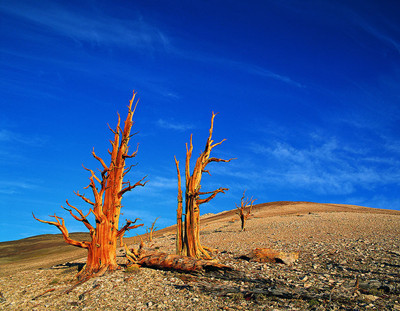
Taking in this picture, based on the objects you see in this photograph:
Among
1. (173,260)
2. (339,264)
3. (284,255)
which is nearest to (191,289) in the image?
(173,260)

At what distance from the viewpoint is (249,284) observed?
1112 centimetres

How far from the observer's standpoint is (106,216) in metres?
14.5

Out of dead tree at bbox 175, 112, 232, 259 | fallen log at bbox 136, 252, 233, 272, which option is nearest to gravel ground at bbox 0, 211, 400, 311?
fallen log at bbox 136, 252, 233, 272

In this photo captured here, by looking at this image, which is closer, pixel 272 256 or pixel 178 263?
pixel 178 263

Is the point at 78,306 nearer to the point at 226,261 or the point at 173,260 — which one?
the point at 173,260

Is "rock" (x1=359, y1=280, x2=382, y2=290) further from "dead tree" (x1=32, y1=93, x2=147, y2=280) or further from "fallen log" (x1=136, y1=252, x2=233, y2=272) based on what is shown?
"dead tree" (x1=32, y1=93, x2=147, y2=280)

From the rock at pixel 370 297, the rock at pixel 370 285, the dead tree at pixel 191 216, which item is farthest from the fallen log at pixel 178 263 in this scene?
the rock at pixel 370 297

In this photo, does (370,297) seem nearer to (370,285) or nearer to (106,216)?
(370,285)

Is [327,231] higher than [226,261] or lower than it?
higher

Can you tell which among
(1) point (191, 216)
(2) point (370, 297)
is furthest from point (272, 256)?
(2) point (370, 297)

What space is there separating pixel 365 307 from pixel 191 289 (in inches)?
218

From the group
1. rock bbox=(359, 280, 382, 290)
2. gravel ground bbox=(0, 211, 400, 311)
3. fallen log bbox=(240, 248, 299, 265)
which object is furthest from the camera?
fallen log bbox=(240, 248, 299, 265)

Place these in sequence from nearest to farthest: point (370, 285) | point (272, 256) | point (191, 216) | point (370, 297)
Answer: point (370, 297) < point (370, 285) < point (272, 256) < point (191, 216)

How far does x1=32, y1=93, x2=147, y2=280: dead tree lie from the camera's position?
14164mm
